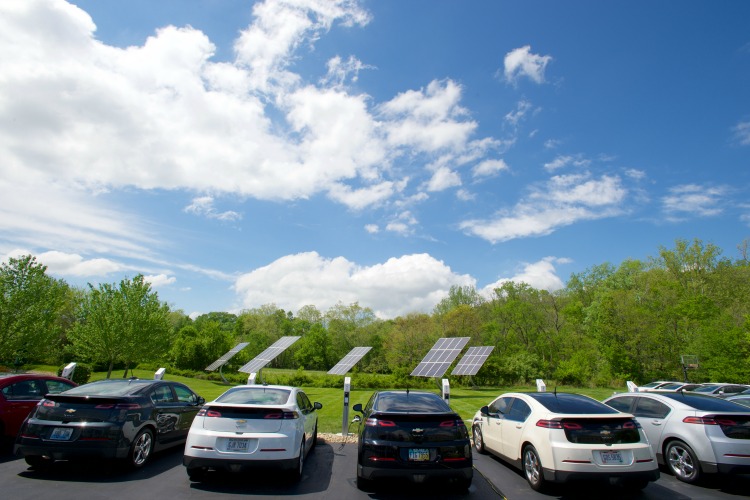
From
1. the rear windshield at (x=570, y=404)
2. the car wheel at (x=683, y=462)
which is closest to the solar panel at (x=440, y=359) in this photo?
the car wheel at (x=683, y=462)

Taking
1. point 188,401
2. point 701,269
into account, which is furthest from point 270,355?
point 701,269

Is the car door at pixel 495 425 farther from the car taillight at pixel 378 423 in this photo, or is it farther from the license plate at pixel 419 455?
the car taillight at pixel 378 423

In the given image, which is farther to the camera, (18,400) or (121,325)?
(121,325)

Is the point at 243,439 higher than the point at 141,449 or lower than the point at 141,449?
higher

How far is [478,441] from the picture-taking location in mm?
9391

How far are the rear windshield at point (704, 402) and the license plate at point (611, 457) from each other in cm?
258

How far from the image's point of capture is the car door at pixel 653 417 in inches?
309

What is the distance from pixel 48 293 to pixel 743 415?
29.6 metres

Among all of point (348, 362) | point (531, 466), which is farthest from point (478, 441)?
point (348, 362)

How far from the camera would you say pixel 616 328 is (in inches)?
1411

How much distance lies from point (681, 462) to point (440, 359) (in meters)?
17.7

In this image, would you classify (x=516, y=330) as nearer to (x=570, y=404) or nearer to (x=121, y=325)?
(x=121, y=325)

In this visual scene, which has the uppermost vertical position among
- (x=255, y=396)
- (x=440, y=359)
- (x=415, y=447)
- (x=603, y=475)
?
(x=440, y=359)

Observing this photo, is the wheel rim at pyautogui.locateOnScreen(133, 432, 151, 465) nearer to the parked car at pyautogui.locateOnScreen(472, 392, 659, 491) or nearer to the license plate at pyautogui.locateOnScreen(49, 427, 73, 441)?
the license plate at pyautogui.locateOnScreen(49, 427, 73, 441)
